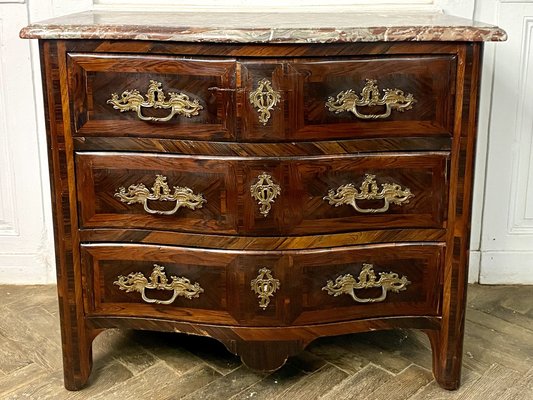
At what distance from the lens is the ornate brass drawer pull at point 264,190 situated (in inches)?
60.9

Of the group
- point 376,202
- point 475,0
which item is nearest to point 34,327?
point 376,202

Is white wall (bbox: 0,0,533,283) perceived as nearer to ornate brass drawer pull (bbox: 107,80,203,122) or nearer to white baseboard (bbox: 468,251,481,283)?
white baseboard (bbox: 468,251,481,283)

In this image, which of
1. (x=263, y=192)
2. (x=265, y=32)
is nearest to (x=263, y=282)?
(x=263, y=192)

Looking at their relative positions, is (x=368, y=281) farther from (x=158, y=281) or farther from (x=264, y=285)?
(x=158, y=281)

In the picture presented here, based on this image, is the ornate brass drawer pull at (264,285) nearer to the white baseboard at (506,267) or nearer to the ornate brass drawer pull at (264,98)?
the ornate brass drawer pull at (264,98)

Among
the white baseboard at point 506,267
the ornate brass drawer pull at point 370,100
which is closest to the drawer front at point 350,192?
the ornate brass drawer pull at point 370,100

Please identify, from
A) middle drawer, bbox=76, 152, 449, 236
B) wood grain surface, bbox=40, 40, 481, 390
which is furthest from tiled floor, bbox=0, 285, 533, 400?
middle drawer, bbox=76, 152, 449, 236

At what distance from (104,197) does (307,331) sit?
569 mm

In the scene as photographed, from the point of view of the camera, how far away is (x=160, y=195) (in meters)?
1.59

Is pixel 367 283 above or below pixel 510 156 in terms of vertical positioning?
below

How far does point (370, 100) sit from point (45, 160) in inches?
47.7

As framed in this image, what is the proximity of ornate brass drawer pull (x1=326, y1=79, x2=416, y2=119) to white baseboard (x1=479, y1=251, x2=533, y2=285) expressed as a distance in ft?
3.38

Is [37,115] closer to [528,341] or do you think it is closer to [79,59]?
[79,59]

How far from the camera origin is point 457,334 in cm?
170
